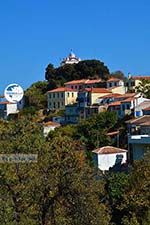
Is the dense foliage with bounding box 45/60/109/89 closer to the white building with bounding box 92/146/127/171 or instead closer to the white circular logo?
the white circular logo

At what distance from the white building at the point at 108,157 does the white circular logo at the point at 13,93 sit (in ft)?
90.0

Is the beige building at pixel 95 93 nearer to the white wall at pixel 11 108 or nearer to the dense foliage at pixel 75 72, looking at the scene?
the dense foliage at pixel 75 72

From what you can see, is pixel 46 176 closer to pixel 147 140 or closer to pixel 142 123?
pixel 147 140

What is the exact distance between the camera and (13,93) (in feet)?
224

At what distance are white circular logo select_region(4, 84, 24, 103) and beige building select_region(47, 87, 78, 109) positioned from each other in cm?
396

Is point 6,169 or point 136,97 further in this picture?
point 136,97

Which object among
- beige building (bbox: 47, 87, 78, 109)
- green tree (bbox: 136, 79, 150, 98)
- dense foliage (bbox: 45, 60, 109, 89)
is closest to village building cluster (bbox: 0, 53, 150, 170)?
beige building (bbox: 47, 87, 78, 109)

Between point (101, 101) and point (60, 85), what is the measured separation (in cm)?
1225

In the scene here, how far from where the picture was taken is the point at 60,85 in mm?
67375

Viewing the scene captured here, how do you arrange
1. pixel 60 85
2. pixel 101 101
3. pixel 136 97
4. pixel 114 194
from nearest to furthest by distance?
pixel 114 194 → pixel 136 97 → pixel 101 101 → pixel 60 85

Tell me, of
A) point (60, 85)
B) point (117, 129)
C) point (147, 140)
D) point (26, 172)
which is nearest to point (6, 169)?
point (26, 172)

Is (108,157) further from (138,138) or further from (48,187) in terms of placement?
(48,187)

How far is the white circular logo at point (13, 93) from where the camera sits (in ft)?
214

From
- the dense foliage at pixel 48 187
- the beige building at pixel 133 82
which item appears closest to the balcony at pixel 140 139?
the dense foliage at pixel 48 187
